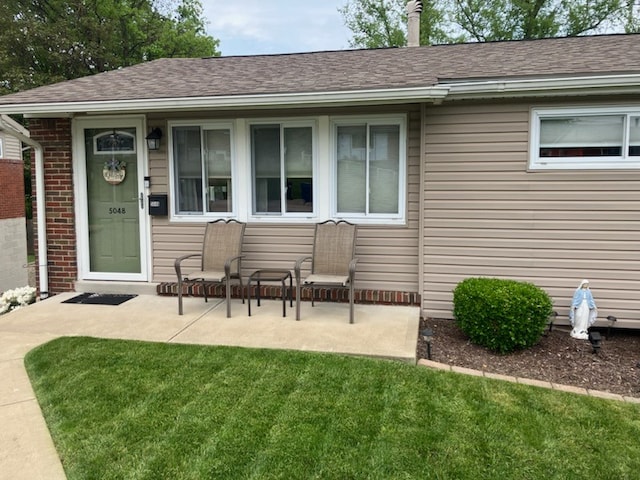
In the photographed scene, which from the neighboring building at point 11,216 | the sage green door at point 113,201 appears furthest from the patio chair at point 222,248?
the neighboring building at point 11,216

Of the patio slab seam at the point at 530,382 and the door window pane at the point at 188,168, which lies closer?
the patio slab seam at the point at 530,382

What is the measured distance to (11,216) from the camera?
1521cm

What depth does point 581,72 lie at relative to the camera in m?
4.39

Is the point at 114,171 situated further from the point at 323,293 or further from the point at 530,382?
the point at 530,382

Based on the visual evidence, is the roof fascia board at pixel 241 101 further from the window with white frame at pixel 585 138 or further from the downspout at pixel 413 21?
the downspout at pixel 413 21

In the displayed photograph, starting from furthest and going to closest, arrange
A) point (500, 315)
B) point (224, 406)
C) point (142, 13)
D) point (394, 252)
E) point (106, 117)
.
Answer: point (142, 13)
point (106, 117)
point (394, 252)
point (500, 315)
point (224, 406)

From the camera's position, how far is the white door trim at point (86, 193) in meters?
5.70

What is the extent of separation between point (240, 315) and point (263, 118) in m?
2.20

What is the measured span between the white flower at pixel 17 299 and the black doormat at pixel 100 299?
0.95 metres

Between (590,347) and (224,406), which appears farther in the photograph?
(590,347)

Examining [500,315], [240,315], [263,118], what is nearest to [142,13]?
[263,118]

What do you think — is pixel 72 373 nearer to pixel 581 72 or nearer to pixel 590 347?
pixel 590 347

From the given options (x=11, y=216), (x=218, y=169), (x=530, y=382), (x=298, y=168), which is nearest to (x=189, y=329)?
(x=218, y=169)

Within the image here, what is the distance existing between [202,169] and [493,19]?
16.8 m
